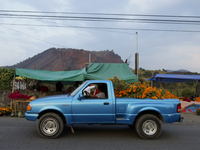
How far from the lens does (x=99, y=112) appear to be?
18.6ft

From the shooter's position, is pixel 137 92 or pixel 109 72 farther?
pixel 109 72

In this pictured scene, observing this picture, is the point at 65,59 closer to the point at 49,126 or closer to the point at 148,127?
the point at 49,126

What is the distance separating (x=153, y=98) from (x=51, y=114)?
317 centimetres

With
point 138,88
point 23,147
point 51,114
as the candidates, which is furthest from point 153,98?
point 23,147

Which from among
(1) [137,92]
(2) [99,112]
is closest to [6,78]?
(2) [99,112]

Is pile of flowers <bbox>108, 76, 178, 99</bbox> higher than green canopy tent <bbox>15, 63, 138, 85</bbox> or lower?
lower

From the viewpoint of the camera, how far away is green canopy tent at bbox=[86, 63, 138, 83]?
11.9 m

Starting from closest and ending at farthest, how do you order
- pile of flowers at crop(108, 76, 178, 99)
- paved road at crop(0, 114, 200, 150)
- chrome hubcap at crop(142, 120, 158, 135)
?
paved road at crop(0, 114, 200, 150)
chrome hubcap at crop(142, 120, 158, 135)
pile of flowers at crop(108, 76, 178, 99)

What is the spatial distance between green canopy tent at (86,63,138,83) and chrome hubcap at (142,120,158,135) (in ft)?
20.2

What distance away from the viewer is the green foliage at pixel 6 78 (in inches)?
489

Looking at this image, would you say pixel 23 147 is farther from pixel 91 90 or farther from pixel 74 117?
pixel 91 90

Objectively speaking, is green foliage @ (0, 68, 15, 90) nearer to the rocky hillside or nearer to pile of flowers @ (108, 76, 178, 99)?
pile of flowers @ (108, 76, 178, 99)

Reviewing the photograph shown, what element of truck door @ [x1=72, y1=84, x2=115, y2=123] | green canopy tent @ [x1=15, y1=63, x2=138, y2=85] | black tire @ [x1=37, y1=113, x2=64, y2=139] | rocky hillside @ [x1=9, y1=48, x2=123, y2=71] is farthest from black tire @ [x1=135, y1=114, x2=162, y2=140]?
rocky hillside @ [x1=9, y1=48, x2=123, y2=71]

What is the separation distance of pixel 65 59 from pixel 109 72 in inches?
2024
